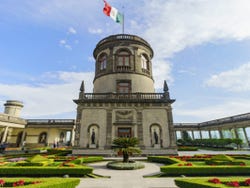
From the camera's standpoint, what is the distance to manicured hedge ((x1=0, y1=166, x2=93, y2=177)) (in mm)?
8977

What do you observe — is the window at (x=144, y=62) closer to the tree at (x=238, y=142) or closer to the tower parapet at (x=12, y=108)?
the tree at (x=238, y=142)

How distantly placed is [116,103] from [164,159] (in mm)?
9164

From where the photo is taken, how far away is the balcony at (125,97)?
19.1 metres

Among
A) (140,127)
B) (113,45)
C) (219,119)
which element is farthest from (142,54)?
(219,119)

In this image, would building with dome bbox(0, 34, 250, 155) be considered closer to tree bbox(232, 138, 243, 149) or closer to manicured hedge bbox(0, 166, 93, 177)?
tree bbox(232, 138, 243, 149)

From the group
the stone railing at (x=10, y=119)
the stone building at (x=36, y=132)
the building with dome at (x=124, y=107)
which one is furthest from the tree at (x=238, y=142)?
the stone railing at (x=10, y=119)

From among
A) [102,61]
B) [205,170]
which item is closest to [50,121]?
[102,61]

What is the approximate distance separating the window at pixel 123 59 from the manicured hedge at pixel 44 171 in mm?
17533

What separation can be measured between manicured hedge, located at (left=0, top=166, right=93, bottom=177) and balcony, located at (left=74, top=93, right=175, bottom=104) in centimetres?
1067

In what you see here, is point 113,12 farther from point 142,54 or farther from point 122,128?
point 122,128

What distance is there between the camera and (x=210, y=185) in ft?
17.1

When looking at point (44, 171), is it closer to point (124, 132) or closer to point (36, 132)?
point (124, 132)

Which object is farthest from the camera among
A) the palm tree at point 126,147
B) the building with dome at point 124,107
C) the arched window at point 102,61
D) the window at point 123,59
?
the arched window at point 102,61

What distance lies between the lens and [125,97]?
19672 millimetres
